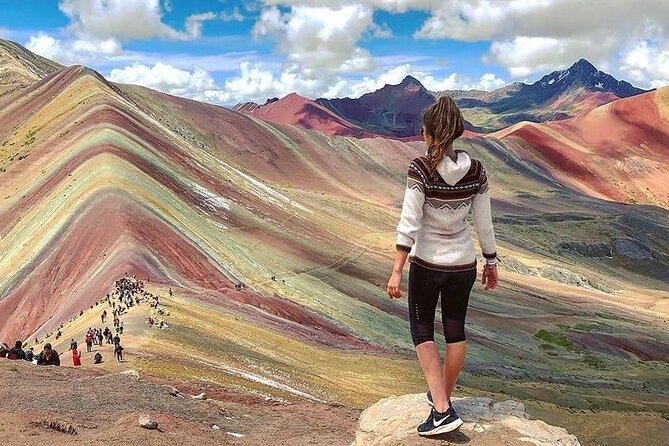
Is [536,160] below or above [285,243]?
above

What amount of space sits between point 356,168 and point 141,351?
92384mm

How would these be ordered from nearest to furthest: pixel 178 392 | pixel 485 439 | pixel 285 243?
pixel 485 439 < pixel 178 392 < pixel 285 243

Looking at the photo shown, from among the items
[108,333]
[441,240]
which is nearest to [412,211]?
[441,240]

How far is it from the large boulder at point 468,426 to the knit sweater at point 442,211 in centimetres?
224

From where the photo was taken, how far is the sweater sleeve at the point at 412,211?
716 cm

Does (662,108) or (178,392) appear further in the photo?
(662,108)

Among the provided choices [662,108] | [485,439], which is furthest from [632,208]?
[485,439]

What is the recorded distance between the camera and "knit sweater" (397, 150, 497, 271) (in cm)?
720

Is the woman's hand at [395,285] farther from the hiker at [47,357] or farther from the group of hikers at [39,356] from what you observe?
the hiker at [47,357]

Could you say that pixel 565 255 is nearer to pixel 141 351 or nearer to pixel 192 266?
pixel 192 266

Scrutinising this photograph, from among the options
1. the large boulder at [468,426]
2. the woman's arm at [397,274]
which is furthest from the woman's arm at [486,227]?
the large boulder at [468,426]

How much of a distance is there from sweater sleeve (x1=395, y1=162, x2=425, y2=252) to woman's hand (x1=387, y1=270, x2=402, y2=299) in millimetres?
305

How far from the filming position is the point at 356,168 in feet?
371

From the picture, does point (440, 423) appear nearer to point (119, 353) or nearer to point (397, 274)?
point (397, 274)
